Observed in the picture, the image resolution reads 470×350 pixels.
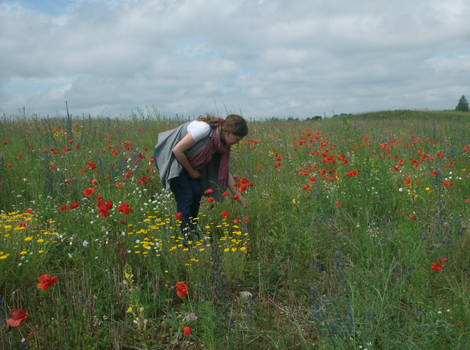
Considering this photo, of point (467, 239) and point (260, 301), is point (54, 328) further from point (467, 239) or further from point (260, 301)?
point (467, 239)

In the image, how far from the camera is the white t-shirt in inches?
137

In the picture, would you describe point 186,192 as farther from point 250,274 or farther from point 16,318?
point 16,318

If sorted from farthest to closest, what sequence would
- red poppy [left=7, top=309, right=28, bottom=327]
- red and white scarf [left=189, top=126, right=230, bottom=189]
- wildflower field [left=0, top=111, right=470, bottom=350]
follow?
1. red and white scarf [left=189, top=126, right=230, bottom=189]
2. wildflower field [left=0, top=111, right=470, bottom=350]
3. red poppy [left=7, top=309, right=28, bottom=327]

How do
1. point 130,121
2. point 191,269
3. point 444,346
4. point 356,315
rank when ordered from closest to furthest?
1. point 444,346
2. point 356,315
3. point 191,269
4. point 130,121

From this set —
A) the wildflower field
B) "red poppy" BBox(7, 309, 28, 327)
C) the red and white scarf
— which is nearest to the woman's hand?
the red and white scarf

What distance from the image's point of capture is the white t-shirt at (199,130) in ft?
11.4

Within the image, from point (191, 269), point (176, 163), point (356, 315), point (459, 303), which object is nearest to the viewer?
point (356, 315)

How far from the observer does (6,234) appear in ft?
9.04

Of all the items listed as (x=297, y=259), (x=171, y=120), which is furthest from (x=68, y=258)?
(x=171, y=120)

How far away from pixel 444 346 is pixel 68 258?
9.39 ft

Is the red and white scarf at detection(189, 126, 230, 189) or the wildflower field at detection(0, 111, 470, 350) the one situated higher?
the red and white scarf at detection(189, 126, 230, 189)

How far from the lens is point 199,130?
349 centimetres

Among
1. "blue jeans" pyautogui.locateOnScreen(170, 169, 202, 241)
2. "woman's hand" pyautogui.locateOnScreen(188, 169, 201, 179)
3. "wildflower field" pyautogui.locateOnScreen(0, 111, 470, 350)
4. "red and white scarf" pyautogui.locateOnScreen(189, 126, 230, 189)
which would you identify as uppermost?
"red and white scarf" pyautogui.locateOnScreen(189, 126, 230, 189)

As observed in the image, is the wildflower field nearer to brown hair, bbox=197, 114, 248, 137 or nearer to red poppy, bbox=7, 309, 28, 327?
red poppy, bbox=7, 309, 28, 327
